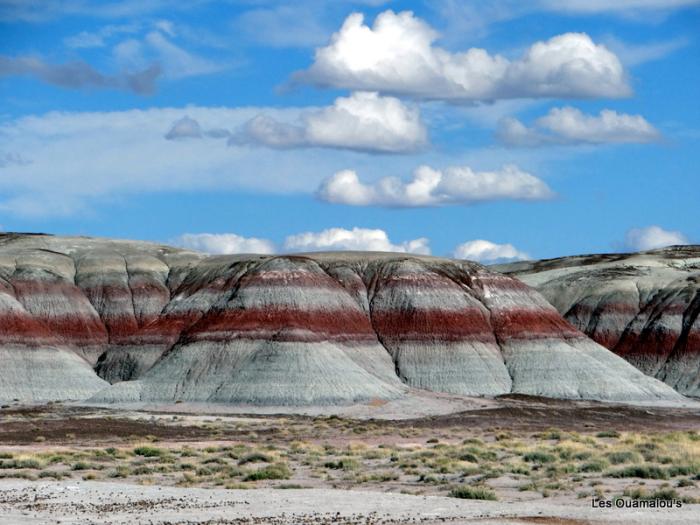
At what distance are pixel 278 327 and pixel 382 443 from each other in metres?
44.3

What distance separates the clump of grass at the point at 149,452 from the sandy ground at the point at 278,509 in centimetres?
1369

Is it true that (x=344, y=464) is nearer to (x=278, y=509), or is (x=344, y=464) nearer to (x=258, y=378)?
(x=278, y=509)

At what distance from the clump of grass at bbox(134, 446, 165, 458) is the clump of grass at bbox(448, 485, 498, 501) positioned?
19191 mm

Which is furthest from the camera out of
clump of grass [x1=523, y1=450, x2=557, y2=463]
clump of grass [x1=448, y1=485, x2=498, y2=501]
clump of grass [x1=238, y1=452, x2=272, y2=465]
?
clump of grass [x1=238, y1=452, x2=272, y2=465]

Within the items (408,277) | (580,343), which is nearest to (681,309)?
(580,343)

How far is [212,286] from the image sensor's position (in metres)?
116

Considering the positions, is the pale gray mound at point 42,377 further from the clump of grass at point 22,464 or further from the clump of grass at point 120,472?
the clump of grass at point 120,472

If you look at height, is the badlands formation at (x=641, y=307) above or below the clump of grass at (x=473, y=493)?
above

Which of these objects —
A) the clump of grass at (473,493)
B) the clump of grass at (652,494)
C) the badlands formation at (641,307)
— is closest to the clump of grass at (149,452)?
the clump of grass at (473,493)

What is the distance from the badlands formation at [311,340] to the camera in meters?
101

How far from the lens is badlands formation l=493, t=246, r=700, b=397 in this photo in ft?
437

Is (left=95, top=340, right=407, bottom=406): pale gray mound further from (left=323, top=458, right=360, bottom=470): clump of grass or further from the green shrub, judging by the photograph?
the green shrub

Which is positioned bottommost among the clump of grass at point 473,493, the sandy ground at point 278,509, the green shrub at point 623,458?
the sandy ground at point 278,509

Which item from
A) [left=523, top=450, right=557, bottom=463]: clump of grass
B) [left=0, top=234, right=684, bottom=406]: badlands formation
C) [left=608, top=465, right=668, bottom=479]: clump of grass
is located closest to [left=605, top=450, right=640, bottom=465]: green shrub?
[left=523, top=450, right=557, bottom=463]: clump of grass
